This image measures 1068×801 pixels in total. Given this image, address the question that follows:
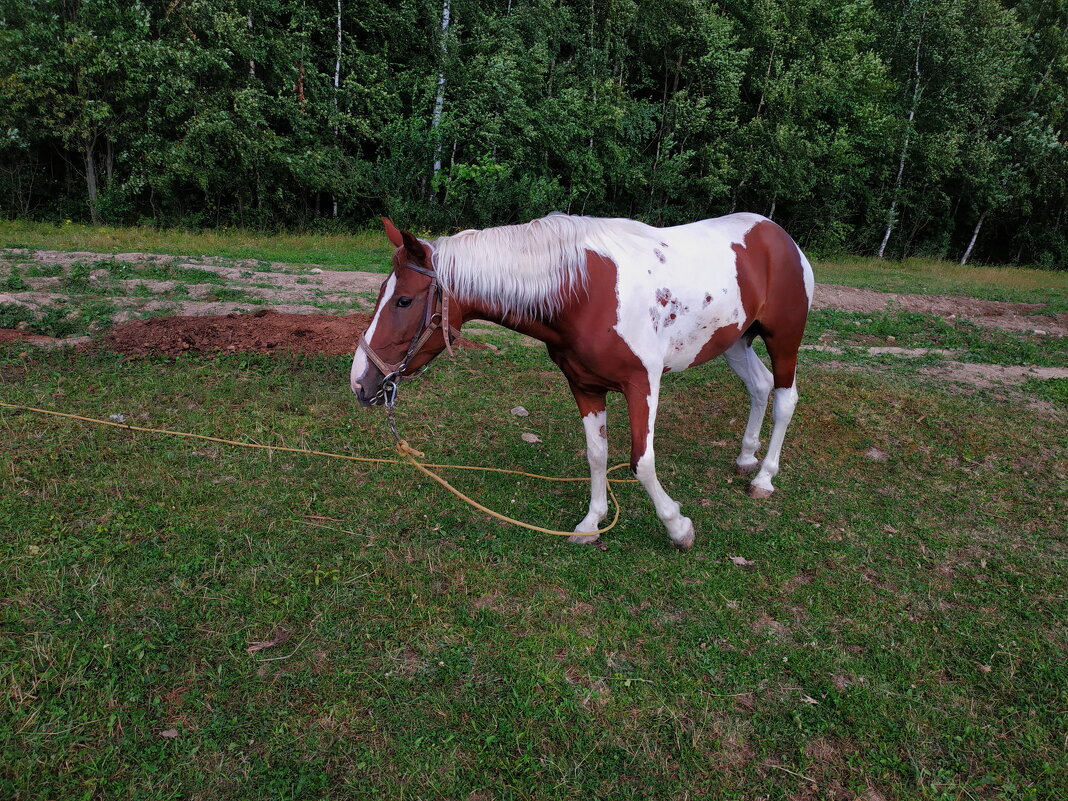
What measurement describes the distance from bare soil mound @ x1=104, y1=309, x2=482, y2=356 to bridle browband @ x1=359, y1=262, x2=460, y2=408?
320cm

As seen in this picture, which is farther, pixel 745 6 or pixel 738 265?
pixel 745 6

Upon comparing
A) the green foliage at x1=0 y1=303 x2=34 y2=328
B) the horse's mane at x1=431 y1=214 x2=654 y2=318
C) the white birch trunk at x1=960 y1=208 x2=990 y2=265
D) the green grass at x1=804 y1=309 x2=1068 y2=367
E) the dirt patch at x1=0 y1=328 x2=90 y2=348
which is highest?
the white birch trunk at x1=960 y1=208 x2=990 y2=265

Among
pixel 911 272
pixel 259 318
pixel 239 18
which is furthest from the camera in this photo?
pixel 911 272

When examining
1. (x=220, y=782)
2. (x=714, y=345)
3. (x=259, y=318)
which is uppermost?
(x=714, y=345)

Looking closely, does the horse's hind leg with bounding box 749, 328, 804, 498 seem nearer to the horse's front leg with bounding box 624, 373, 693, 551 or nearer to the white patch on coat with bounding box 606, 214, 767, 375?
the white patch on coat with bounding box 606, 214, 767, 375

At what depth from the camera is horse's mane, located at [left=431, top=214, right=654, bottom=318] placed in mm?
3268

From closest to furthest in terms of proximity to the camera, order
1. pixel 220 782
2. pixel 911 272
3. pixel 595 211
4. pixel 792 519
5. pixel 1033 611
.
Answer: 1. pixel 220 782
2. pixel 1033 611
3. pixel 792 519
4. pixel 911 272
5. pixel 595 211

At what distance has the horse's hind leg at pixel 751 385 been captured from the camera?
4.99m

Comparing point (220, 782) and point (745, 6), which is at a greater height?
point (745, 6)

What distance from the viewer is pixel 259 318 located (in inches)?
301

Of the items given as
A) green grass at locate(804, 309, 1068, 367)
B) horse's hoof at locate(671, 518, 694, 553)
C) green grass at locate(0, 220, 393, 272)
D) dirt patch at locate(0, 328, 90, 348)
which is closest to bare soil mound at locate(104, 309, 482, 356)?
dirt patch at locate(0, 328, 90, 348)

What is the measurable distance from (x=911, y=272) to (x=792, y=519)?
1938 cm

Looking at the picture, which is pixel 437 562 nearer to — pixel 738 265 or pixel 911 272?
pixel 738 265

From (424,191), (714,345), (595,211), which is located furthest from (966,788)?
(595,211)
